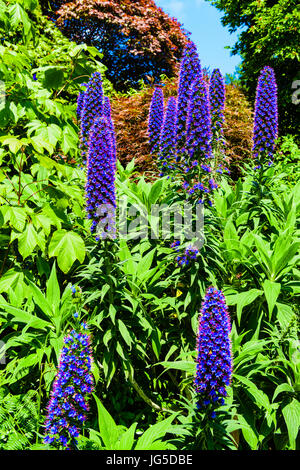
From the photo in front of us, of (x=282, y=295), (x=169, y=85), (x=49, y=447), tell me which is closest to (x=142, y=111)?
(x=169, y=85)

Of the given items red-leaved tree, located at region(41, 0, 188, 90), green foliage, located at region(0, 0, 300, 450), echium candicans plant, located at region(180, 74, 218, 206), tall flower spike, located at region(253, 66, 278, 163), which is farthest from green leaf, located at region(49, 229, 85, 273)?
red-leaved tree, located at region(41, 0, 188, 90)

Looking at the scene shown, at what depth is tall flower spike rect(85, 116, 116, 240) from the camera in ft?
8.06

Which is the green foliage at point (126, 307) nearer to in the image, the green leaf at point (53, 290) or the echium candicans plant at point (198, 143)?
the green leaf at point (53, 290)

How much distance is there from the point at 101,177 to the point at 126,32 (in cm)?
1416

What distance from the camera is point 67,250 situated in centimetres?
251

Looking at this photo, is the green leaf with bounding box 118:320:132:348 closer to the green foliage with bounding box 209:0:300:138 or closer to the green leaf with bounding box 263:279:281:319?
the green leaf with bounding box 263:279:281:319

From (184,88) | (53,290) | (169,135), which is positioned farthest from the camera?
(169,135)

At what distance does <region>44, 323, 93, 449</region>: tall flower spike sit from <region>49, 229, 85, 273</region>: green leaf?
0.82 meters

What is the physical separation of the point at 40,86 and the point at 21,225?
56.7 inches

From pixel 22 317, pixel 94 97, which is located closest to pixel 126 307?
pixel 22 317

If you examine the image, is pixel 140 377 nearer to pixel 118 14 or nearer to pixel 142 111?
pixel 142 111

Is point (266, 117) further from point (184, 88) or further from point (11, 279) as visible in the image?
point (11, 279)

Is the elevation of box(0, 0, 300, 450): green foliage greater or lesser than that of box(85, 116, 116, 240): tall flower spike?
lesser

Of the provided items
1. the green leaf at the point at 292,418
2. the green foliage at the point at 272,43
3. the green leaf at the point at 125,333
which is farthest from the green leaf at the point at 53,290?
the green foliage at the point at 272,43
